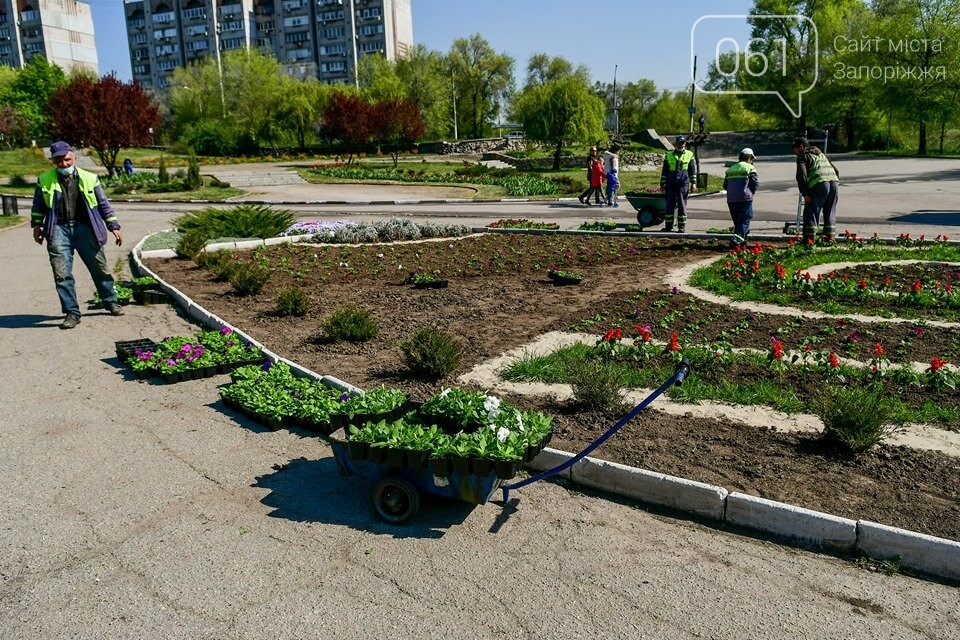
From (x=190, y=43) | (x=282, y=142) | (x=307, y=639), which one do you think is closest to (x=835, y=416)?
(x=307, y=639)

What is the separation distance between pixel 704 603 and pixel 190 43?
437 feet

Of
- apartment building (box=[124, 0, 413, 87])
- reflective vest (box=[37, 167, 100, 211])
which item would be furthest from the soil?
apartment building (box=[124, 0, 413, 87])

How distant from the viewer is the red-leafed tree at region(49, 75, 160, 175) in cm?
3959

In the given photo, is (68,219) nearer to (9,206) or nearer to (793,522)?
(793,522)

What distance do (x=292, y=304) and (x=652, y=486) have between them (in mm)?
5910

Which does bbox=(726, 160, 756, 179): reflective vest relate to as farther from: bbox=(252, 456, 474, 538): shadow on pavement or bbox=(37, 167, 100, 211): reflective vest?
bbox=(252, 456, 474, 538): shadow on pavement

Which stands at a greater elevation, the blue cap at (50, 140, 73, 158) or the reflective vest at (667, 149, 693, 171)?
the blue cap at (50, 140, 73, 158)

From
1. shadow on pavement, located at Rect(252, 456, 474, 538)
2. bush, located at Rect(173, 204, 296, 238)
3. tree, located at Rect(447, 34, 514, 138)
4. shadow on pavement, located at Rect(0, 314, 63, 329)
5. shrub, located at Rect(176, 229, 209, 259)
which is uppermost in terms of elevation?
tree, located at Rect(447, 34, 514, 138)

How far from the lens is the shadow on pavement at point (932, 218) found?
17.0m

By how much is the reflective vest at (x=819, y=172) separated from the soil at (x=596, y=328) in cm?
197

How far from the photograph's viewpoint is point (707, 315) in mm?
8625

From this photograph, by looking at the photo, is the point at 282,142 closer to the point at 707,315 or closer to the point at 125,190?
the point at 125,190

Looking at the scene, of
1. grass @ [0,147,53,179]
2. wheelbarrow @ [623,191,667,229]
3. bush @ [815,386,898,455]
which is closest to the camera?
bush @ [815,386,898,455]

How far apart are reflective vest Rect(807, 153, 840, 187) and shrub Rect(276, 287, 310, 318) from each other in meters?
8.67
